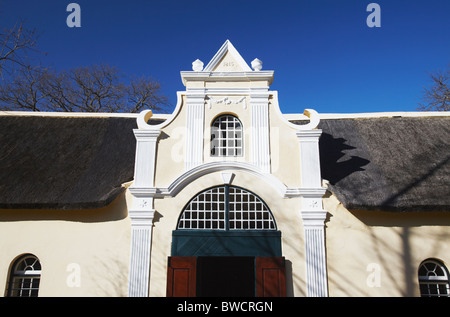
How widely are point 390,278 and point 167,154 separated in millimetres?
6732

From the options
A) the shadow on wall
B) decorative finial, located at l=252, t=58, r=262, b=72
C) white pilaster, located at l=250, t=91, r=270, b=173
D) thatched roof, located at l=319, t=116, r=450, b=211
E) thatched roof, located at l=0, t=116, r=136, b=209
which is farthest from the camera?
decorative finial, located at l=252, t=58, r=262, b=72

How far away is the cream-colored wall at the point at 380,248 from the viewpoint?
9078mm

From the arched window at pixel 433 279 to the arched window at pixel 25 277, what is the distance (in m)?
10.1

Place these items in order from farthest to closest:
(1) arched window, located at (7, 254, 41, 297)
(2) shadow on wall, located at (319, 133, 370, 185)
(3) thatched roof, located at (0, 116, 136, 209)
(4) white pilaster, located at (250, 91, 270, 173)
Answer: (2) shadow on wall, located at (319, 133, 370, 185), (4) white pilaster, located at (250, 91, 270, 173), (3) thatched roof, located at (0, 116, 136, 209), (1) arched window, located at (7, 254, 41, 297)

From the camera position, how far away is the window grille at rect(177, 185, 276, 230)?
9.52 m

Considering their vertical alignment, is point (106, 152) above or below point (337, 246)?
above

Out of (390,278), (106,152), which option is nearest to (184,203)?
(106,152)

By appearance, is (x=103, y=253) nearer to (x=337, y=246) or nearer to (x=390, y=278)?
(x=337, y=246)

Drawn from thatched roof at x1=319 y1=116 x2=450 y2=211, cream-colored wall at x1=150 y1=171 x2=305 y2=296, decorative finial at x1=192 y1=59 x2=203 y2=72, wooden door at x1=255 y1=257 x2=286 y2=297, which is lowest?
wooden door at x1=255 y1=257 x2=286 y2=297

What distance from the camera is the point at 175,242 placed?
930 cm

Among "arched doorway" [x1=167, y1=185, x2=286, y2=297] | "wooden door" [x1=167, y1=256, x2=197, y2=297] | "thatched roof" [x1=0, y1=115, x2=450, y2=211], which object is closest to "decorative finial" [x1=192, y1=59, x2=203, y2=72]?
"thatched roof" [x1=0, y1=115, x2=450, y2=211]

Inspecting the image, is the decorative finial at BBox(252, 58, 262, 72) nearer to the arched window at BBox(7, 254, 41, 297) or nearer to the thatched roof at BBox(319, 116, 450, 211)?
the thatched roof at BBox(319, 116, 450, 211)

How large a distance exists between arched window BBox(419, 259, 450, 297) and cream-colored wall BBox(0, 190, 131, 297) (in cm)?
Result: 772

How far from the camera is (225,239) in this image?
930 centimetres
